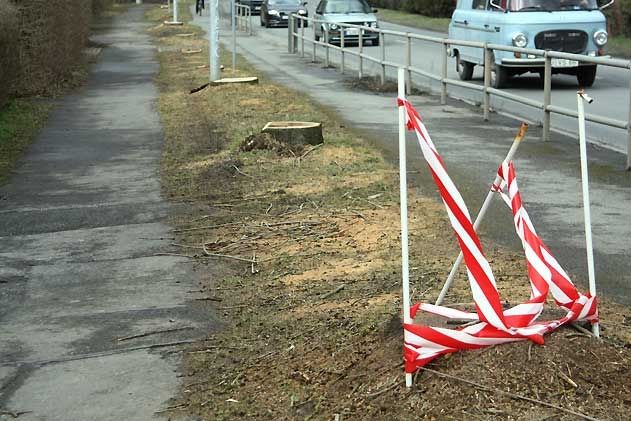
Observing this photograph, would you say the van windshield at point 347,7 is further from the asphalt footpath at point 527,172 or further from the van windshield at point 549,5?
the van windshield at point 549,5

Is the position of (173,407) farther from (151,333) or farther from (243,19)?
(243,19)

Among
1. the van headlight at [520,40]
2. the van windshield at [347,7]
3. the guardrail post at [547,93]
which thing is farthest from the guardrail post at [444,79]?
the van windshield at [347,7]

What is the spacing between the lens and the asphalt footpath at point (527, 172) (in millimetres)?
7773

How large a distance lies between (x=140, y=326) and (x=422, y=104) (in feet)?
39.8

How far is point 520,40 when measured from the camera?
19594 mm

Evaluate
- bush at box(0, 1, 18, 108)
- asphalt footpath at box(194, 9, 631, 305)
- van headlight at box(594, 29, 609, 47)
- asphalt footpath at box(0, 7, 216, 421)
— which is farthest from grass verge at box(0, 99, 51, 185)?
van headlight at box(594, 29, 609, 47)

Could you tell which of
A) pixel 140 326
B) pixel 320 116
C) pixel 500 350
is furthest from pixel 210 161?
pixel 500 350

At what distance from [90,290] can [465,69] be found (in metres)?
14.7

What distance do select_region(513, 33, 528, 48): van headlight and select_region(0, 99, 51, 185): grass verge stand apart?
324 inches

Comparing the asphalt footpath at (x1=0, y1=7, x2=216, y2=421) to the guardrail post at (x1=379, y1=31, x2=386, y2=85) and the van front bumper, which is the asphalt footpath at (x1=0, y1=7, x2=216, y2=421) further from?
the guardrail post at (x1=379, y1=31, x2=386, y2=85)

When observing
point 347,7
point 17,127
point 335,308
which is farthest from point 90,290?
point 347,7

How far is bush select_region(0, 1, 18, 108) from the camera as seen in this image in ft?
56.7

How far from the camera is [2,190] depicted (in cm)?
1161

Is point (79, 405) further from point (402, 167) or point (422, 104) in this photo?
point (422, 104)
